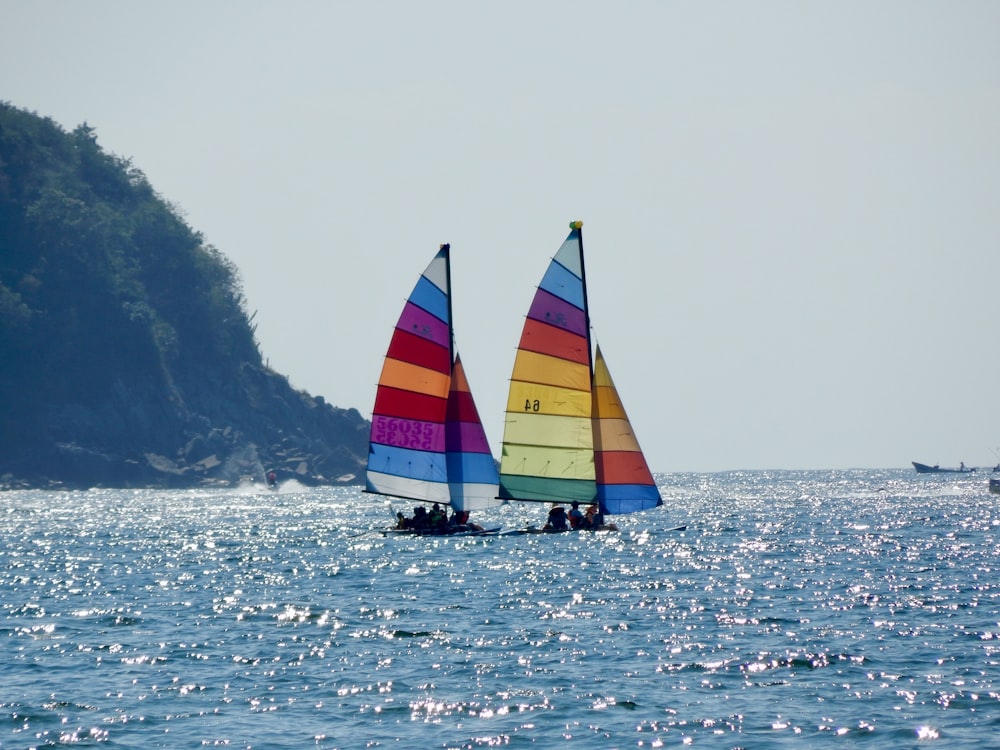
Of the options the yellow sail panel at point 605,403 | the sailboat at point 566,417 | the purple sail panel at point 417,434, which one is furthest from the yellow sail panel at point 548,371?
the purple sail panel at point 417,434

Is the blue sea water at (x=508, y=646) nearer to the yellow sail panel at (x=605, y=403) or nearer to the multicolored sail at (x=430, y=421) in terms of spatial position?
Answer: the multicolored sail at (x=430, y=421)

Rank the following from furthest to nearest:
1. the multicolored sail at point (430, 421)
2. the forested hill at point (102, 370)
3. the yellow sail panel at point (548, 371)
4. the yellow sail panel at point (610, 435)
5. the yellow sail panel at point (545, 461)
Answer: the forested hill at point (102, 370) → the multicolored sail at point (430, 421) → the yellow sail panel at point (610, 435) → the yellow sail panel at point (545, 461) → the yellow sail panel at point (548, 371)

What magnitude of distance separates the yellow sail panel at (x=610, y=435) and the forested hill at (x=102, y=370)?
120m

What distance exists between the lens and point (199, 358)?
195m

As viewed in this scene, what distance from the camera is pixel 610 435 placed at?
200 feet

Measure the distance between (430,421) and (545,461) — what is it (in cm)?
553

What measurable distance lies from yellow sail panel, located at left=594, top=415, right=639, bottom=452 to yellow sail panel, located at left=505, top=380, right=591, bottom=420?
1391 mm

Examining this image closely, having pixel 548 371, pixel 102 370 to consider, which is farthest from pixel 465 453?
pixel 102 370

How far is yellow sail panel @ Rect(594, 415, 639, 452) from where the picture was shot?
60844 millimetres

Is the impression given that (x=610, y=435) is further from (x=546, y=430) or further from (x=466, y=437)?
(x=466, y=437)

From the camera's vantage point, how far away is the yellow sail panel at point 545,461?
60344 millimetres

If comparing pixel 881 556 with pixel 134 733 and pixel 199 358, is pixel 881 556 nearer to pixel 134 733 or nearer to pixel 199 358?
pixel 134 733

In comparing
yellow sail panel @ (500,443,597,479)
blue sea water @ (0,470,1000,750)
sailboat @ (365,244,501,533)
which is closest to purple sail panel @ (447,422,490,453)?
sailboat @ (365,244,501,533)

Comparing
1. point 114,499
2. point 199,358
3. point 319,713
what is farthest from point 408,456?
point 199,358
